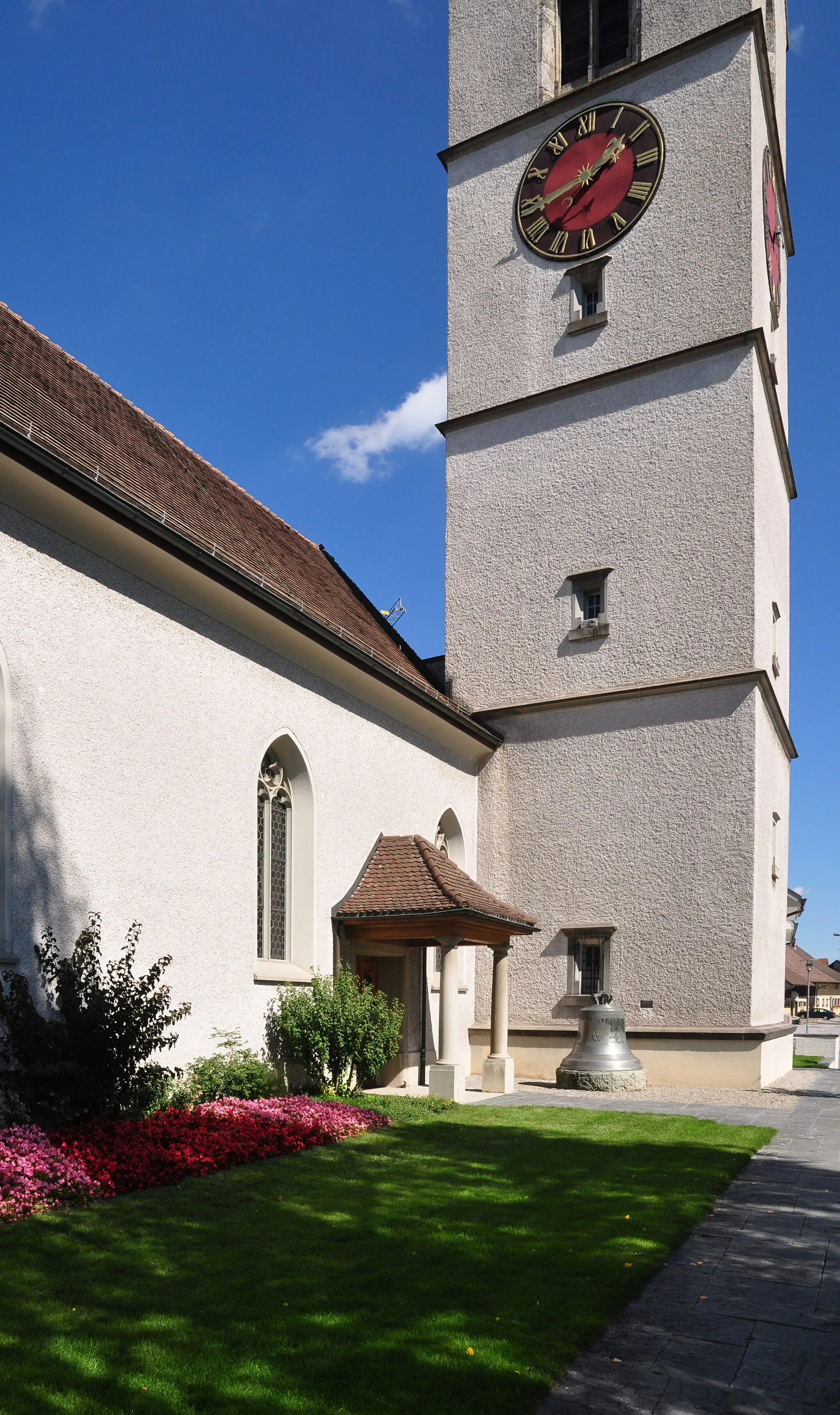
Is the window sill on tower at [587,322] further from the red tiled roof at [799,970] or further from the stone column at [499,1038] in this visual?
the red tiled roof at [799,970]

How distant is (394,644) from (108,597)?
33.0ft

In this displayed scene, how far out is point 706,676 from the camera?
19.3 m

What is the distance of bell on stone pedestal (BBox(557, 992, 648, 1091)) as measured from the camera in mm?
17391

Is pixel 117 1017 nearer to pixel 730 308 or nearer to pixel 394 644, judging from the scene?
pixel 394 644

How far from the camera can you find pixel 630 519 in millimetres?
20766

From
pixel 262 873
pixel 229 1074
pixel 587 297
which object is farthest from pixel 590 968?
pixel 587 297

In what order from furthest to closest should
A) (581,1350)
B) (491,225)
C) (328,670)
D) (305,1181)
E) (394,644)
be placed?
(491,225), (394,644), (328,670), (305,1181), (581,1350)

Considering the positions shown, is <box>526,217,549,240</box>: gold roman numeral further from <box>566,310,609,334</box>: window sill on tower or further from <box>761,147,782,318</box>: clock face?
<box>761,147,782,318</box>: clock face

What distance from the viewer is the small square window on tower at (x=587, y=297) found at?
21734 mm

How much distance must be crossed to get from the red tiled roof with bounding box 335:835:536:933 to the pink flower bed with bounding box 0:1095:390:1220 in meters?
3.34

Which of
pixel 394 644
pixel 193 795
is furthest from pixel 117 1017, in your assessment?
pixel 394 644

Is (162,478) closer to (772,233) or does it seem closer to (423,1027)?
(423,1027)

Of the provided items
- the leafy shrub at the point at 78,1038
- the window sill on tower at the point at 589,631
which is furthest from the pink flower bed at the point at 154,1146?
the window sill on tower at the point at 589,631

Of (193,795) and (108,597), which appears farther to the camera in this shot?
(193,795)
